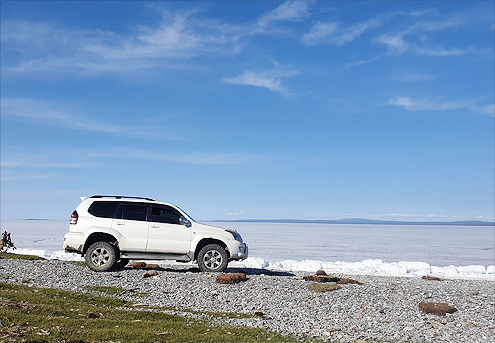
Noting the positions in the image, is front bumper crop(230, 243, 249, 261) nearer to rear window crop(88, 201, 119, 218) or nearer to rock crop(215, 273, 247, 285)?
rock crop(215, 273, 247, 285)

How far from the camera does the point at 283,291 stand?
15086mm

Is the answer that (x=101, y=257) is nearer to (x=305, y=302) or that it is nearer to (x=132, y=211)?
(x=132, y=211)

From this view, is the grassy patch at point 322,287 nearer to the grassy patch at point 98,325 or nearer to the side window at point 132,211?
the grassy patch at point 98,325

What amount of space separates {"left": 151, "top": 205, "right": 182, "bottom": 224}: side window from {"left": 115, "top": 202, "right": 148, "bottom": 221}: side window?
1.19 feet

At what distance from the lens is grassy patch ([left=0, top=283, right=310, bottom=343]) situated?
9.01m

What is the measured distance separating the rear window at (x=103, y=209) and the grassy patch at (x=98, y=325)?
5.11 m

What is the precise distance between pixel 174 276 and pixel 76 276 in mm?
3566

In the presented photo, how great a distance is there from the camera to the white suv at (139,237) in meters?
17.6

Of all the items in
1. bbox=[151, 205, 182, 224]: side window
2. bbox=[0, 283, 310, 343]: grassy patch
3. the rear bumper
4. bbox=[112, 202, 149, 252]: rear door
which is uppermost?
bbox=[151, 205, 182, 224]: side window

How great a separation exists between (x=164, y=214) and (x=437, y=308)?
1012 centimetres

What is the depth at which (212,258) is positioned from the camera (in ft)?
59.2

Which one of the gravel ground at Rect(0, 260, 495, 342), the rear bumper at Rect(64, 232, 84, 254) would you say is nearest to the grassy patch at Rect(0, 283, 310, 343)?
the gravel ground at Rect(0, 260, 495, 342)

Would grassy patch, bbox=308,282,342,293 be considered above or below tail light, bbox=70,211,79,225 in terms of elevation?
below

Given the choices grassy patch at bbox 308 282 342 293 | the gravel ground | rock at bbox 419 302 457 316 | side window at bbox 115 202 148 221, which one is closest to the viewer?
the gravel ground
